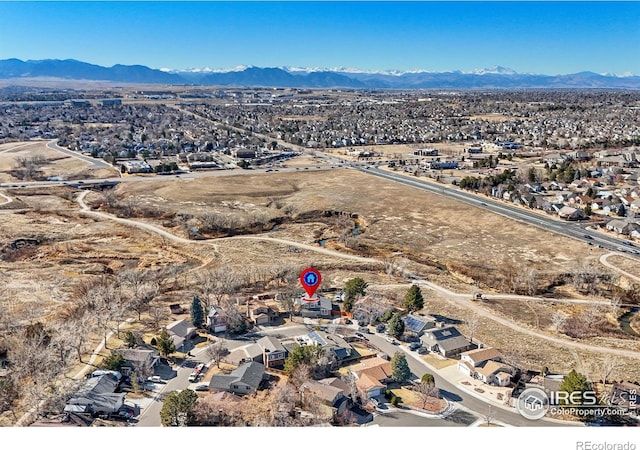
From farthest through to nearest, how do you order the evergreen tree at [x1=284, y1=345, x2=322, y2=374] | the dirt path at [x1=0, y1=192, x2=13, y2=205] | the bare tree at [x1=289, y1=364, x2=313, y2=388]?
the dirt path at [x1=0, y1=192, x2=13, y2=205] < the evergreen tree at [x1=284, y1=345, x2=322, y2=374] < the bare tree at [x1=289, y1=364, x2=313, y2=388]

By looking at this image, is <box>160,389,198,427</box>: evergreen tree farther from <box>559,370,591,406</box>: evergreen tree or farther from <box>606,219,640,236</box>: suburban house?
<box>606,219,640,236</box>: suburban house

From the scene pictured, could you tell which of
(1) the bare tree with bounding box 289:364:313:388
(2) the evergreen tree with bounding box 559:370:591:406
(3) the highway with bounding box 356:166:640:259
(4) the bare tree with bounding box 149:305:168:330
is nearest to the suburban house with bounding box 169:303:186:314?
(4) the bare tree with bounding box 149:305:168:330

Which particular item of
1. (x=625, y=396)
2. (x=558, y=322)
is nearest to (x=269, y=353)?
(x=625, y=396)

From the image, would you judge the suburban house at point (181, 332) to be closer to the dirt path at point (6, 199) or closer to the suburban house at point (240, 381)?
the suburban house at point (240, 381)

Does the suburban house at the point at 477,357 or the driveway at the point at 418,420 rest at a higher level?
the suburban house at the point at 477,357

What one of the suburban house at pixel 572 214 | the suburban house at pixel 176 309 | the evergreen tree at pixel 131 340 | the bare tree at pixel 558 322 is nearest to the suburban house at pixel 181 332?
the evergreen tree at pixel 131 340

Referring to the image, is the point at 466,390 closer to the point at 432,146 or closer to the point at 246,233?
the point at 246,233

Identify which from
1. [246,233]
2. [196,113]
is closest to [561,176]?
[246,233]
